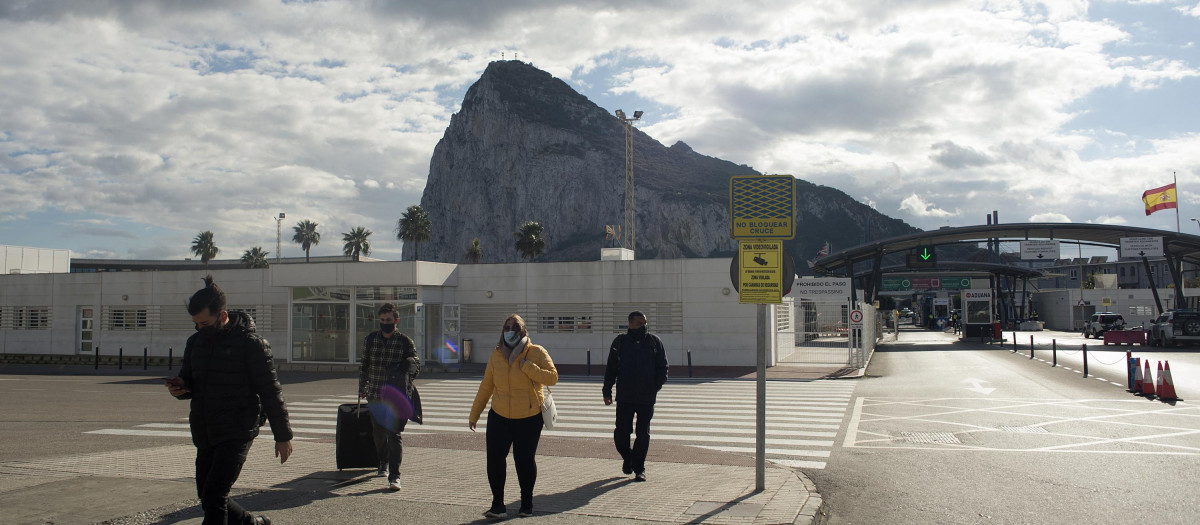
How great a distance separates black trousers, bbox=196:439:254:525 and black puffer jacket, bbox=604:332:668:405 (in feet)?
12.5

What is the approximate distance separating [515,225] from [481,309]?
486ft

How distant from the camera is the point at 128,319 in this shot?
34031mm

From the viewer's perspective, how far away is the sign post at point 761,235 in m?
7.23

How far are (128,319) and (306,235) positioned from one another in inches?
2370

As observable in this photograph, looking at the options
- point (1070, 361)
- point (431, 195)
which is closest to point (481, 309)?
point (1070, 361)

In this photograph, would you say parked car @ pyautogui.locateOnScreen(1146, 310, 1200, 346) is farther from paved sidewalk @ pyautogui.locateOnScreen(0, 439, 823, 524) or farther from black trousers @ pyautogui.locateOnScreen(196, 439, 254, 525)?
black trousers @ pyautogui.locateOnScreen(196, 439, 254, 525)

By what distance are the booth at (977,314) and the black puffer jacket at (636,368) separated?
154 feet

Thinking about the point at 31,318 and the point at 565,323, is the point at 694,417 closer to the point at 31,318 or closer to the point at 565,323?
the point at 565,323

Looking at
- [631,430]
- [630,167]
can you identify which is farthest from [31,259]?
[630,167]

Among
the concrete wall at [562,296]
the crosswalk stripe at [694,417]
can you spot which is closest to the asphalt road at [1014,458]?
the crosswalk stripe at [694,417]

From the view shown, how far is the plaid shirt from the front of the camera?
24.8 ft

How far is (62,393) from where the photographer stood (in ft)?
62.5

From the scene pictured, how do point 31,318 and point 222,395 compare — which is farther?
point 31,318

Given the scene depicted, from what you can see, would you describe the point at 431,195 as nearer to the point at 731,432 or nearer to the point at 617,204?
the point at 617,204
